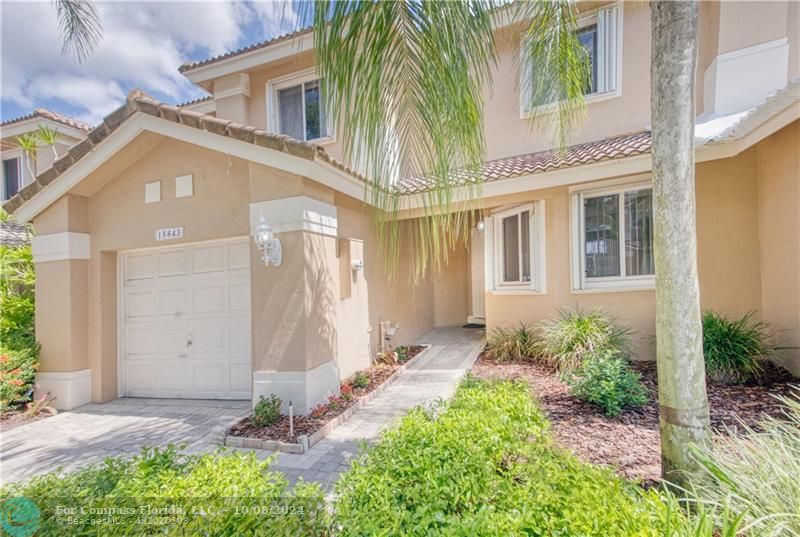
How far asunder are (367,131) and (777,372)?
938 centimetres

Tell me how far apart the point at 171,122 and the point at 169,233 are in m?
2.42

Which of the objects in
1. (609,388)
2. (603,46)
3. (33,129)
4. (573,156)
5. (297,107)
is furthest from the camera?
(33,129)

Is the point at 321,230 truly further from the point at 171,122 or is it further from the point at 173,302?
the point at 173,302

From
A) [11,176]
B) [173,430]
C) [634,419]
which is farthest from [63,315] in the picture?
[11,176]

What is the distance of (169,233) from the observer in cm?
830

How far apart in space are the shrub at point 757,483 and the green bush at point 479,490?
2.04ft

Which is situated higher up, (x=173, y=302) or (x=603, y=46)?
(x=603, y=46)

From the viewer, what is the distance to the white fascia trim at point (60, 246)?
862 centimetres

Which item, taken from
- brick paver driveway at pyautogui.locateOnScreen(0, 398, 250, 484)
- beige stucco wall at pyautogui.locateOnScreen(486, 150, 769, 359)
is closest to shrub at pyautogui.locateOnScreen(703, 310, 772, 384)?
beige stucco wall at pyautogui.locateOnScreen(486, 150, 769, 359)

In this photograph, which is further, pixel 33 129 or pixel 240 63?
pixel 33 129

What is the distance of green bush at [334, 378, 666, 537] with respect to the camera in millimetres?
2541

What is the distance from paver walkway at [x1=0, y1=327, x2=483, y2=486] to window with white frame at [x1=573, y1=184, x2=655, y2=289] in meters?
4.20

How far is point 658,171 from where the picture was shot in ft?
11.5

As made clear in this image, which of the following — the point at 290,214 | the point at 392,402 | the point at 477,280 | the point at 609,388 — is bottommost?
the point at 392,402
